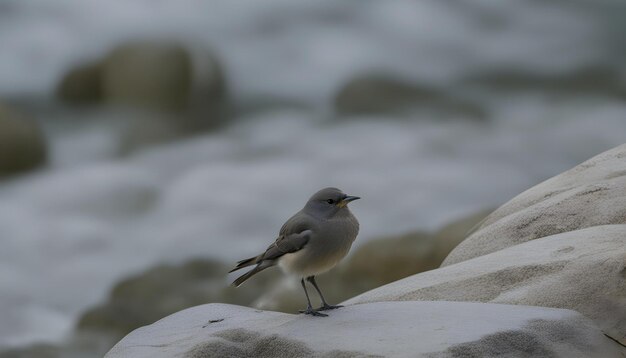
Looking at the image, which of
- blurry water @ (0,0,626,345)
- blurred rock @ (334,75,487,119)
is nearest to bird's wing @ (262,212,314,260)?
blurry water @ (0,0,626,345)

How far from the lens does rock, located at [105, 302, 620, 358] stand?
3820mm

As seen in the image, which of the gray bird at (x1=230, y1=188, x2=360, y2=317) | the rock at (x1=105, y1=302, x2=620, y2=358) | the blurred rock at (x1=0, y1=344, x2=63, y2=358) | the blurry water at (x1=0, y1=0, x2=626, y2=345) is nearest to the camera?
the rock at (x1=105, y1=302, x2=620, y2=358)

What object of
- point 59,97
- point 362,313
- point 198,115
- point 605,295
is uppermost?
point 59,97

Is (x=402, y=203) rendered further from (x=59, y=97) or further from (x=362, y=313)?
(x=362, y=313)

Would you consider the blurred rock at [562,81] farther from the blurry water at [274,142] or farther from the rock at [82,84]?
the rock at [82,84]

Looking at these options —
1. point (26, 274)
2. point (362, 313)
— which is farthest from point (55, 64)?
point (362, 313)

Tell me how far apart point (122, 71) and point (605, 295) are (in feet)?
39.2

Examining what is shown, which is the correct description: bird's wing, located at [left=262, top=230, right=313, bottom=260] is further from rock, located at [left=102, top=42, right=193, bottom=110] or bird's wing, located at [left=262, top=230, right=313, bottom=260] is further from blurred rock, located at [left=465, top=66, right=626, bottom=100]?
blurred rock, located at [left=465, top=66, right=626, bottom=100]

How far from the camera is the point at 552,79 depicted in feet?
52.5

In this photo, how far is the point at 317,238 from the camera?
14.8 ft

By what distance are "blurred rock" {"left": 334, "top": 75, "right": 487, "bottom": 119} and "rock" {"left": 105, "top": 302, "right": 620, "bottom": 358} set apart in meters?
10.8

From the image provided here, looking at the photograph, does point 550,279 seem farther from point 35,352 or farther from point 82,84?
point 82,84

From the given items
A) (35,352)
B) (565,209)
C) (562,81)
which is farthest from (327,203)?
(562,81)

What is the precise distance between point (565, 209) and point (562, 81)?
1091 cm
